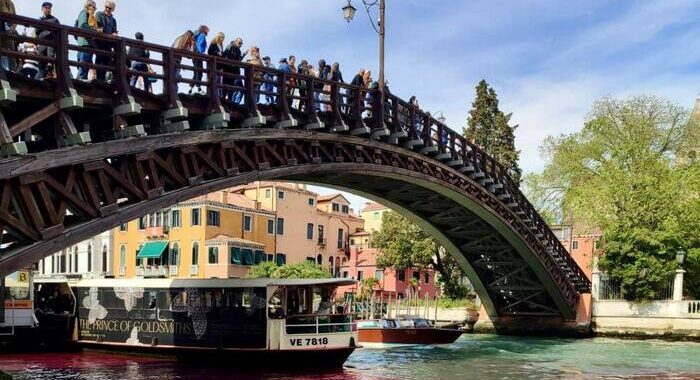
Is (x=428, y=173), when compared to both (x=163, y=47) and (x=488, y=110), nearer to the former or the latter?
(x=163, y=47)

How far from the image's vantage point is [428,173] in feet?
81.2

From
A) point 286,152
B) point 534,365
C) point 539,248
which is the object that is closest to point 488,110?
point 539,248

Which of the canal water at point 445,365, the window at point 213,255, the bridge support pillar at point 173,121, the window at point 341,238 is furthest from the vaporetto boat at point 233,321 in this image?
the window at point 341,238

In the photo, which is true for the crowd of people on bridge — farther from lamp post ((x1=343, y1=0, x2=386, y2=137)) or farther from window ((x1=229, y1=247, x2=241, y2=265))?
window ((x1=229, y1=247, x2=241, y2=265))

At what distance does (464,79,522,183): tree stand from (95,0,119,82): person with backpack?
105 ft

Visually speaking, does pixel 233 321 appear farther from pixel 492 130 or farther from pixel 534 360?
pixel 492 130

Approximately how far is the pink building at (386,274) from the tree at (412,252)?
34.3ft

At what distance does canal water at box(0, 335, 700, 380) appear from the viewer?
64.2 ft

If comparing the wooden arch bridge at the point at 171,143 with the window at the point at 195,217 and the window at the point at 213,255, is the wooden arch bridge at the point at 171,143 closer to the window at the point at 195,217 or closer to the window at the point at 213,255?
the window at the point at 213,255

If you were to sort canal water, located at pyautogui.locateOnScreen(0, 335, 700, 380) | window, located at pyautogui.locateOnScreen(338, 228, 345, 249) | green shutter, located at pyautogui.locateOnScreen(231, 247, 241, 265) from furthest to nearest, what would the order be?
window, located at pyautogui.locateOnScreen(338, 228, 345, 249) → green shutter, located at pyautogui.locateOnScreen(231, 247, 241, 265) → canal water, located at pyautogui.locateOnScreen(0, 335, 700, 380)

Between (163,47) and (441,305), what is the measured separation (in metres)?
28.6

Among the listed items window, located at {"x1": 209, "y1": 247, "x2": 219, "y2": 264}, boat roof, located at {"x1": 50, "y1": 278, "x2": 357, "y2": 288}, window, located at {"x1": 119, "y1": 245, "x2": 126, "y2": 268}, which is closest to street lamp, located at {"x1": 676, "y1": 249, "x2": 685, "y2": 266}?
boat roof, located at {"x1": 50, "y1": 278, "x2": 357, "y2": 288}

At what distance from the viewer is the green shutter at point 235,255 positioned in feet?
155

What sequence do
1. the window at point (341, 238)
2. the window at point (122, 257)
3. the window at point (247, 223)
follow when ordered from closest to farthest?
1. the window at point (247, 223)
2. the window at point (122, 257)
3. the window at point (341, 238)
